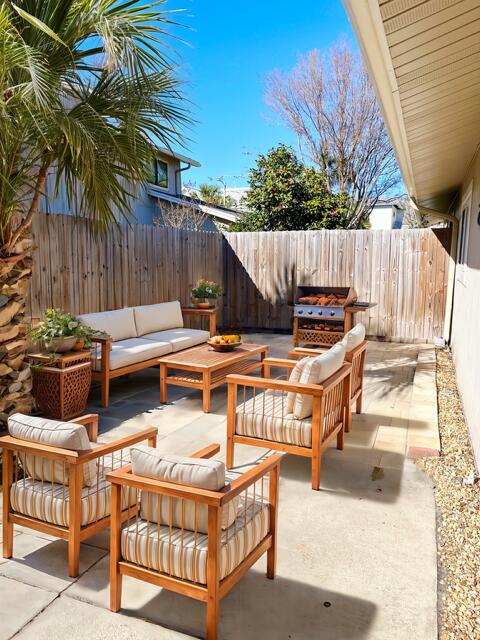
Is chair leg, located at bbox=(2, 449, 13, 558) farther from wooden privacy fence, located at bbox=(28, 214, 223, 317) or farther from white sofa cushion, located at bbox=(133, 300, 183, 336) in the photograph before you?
white sofa cushion, located at bbox=(133, 300, 183, 336)

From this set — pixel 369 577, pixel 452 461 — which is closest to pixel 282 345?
pixel 452 461

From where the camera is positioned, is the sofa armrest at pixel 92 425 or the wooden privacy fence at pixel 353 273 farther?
the wooden privacy fence at pixel 353 273

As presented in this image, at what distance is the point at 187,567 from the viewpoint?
1.97 meters

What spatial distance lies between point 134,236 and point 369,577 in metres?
5.75

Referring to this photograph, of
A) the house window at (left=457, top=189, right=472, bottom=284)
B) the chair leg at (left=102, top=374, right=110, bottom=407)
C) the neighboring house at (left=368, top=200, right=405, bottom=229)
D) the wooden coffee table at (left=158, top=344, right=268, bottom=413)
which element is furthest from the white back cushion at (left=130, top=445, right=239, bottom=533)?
the neighboring house at (left=368, top=200, right=405, bottom=229)

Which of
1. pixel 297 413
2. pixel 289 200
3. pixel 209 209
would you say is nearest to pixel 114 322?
pixel 297 413

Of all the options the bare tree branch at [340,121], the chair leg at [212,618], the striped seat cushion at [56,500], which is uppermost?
the bare tree branch at [340,121]

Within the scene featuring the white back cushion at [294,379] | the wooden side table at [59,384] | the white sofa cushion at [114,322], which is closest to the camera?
the white back cushion at [294,379]

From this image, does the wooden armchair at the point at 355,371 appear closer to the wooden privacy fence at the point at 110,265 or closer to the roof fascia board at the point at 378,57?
the roof fascia board at the point at 378,57

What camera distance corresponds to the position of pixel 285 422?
137 inches

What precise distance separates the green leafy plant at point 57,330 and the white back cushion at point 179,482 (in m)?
2.91

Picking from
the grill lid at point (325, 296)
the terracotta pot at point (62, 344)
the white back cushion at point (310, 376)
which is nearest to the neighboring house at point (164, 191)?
the grill lid at point (325, 296)

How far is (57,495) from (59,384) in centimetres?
230

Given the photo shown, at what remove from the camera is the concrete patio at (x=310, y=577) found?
207 cm
